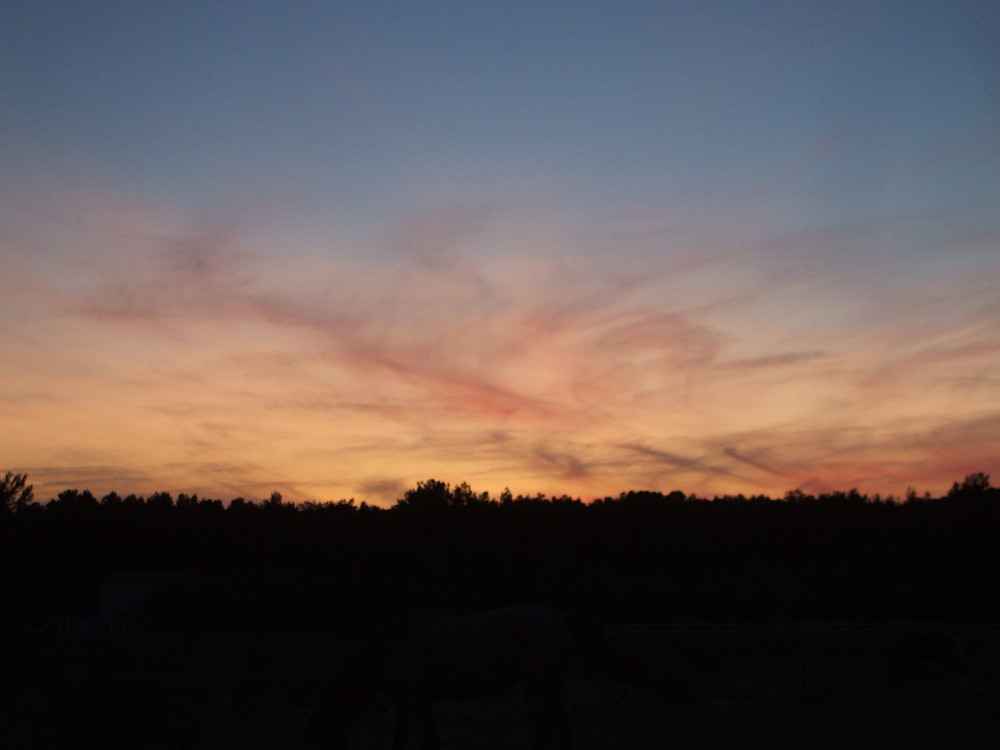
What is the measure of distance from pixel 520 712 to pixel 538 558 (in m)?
42.9

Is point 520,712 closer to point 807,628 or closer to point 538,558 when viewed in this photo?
point 807,628

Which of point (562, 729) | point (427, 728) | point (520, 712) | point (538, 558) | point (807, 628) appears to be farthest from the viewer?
point (538, 558)

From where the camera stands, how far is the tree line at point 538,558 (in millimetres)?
51812

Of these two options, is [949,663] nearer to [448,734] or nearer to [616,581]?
[448,734]

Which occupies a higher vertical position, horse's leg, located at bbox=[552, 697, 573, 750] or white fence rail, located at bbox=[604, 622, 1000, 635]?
white fence rail, located at bbox=[604, 622, 1000, 635]

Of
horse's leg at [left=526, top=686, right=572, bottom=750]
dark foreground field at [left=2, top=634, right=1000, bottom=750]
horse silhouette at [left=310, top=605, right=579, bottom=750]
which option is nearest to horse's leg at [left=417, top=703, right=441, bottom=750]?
horse silhouette at [left=310, top=605, right=579, bottom=750]

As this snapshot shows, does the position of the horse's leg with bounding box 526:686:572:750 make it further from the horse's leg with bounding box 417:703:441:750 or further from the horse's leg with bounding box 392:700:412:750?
the horse's leg with bounding box 392:700:412:750

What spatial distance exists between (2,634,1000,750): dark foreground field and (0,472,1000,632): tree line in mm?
26288

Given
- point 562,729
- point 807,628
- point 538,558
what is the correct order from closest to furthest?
point 562,729, point 807,628, point 538,558

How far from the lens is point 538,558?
60.0 metres

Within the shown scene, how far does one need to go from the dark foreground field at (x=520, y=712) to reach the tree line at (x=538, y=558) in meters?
26.3

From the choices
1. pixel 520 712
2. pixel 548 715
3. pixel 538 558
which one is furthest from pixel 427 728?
pixel 538 558

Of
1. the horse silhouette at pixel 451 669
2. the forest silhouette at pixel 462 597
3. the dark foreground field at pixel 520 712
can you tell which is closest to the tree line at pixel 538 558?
the forest silhouette at pixel 462 597

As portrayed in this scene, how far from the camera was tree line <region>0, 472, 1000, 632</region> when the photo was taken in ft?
170
